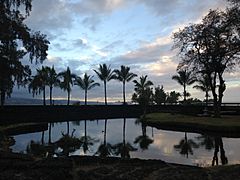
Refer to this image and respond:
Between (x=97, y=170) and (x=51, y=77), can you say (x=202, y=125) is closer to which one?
(x=97, y=170)

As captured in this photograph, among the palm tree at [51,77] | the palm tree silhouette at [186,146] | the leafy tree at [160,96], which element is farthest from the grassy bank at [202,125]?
the leafy tree at [160,96]

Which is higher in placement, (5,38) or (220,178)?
(5,38)

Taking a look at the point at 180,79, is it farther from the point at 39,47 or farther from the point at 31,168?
the point at 31,168

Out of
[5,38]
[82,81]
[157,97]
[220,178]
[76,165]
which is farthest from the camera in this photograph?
[157,97]

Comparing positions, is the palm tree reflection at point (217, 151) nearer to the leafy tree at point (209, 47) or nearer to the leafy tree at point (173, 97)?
the leafy tree at point (209, 47)

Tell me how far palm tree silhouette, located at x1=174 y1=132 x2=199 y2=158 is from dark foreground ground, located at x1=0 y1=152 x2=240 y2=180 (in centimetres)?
975

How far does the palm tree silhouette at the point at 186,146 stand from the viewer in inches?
740

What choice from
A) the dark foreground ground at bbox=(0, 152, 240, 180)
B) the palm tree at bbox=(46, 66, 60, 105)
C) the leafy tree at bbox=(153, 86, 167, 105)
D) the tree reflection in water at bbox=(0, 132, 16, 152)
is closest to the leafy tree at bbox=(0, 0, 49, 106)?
the tree reflection in water at bbox=(0, 132, 16, 152)

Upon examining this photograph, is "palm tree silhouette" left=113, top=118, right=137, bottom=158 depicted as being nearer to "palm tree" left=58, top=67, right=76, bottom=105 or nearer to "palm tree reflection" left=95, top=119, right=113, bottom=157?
"palm tree reflection" left=95, top=119, right=113, bottom=157

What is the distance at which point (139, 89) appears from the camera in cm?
6938

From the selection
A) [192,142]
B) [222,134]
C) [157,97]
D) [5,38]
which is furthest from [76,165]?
[157,97]

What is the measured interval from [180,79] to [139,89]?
8.65 m

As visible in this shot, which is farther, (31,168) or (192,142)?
(192,142)

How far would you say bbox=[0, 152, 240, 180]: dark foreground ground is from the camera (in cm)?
747
